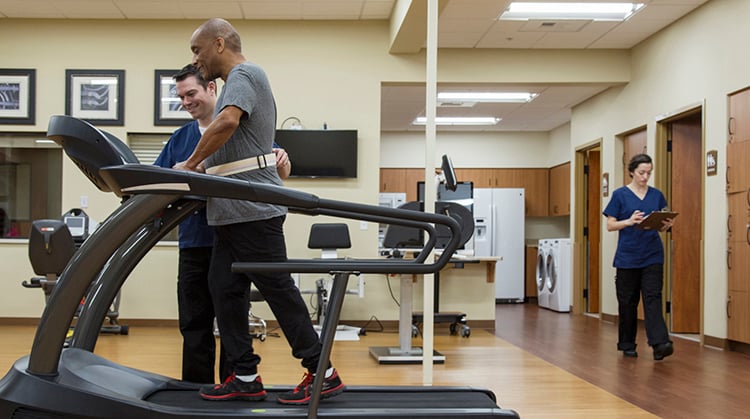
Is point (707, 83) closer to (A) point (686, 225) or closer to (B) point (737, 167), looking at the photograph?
(B) point (737, 167)

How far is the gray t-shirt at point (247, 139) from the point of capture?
7.14 ft

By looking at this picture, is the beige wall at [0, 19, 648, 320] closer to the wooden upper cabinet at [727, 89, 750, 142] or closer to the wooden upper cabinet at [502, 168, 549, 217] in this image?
the wooden upper cabinet at [727, 89, 750, 142]

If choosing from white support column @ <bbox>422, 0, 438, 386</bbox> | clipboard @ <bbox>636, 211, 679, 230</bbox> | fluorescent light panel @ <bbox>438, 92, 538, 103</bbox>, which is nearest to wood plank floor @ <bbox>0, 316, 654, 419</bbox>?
white support column @ <bbox>422, 0, 438, 386</bbox>

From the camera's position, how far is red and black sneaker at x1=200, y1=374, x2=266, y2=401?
7.27ft

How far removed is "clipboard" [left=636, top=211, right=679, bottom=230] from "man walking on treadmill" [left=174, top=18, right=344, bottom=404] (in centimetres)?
339

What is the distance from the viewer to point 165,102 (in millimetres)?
6910

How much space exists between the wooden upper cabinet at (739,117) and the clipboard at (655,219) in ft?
3.40

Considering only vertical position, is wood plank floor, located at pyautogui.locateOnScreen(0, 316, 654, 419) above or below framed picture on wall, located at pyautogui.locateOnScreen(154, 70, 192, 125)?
below

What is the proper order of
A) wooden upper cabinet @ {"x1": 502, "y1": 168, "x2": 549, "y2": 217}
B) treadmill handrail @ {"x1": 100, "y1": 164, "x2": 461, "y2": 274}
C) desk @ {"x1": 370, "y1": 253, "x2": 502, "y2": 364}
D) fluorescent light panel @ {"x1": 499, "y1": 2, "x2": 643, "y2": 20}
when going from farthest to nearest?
wooden upper cabinet @ {"x1": 502, "y1": 168, "x2": 549, "y2": 217}
fluorescent light panel @ {"x1": 499, "y1": 2, "x2": 643, "y2": 20}
desk @ {"x1": 370, "y1": 253, "x2": 502, "y2": 364}
treadmill handrail @ {"x1": 100, "y1": 164, "x2": 461, "y2": 274}

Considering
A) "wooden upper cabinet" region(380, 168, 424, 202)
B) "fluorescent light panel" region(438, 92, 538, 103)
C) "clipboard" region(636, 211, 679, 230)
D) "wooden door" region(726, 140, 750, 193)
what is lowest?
"clipboard" region(636, 211, 679, 230)

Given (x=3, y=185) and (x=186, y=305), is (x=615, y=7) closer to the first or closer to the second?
(x=186, y=305)

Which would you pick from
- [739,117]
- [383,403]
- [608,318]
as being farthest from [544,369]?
[608,318]

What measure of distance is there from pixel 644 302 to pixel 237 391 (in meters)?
3.68

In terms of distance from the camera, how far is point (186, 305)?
8.59 ft
